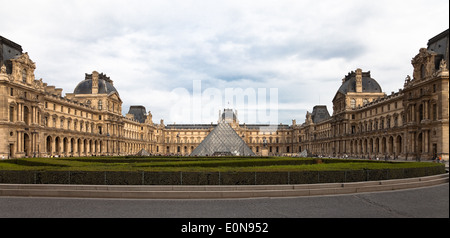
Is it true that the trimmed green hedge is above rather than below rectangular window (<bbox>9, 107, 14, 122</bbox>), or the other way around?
below

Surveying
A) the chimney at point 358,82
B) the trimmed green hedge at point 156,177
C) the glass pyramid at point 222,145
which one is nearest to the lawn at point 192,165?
the trimmed green hedge at point 156,177

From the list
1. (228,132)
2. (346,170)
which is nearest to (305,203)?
(346,170)

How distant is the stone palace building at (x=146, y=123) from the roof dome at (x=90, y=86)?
0.22 m

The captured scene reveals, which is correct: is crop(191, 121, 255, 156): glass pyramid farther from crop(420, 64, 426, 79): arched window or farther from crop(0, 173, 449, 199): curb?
crop(0, 173, 449, 199): curb

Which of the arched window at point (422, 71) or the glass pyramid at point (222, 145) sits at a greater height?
the arched window at point (422, 71)

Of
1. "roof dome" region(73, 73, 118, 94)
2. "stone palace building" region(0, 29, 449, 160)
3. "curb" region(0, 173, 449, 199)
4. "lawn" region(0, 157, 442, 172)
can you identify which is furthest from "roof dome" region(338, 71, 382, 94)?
"curb" region(0, 173, 449, 199)

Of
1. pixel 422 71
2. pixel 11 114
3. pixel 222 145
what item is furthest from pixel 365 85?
pixel 11 114

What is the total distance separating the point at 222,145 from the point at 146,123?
1998 inches

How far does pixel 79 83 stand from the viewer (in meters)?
82.3

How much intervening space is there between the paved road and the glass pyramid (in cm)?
4697

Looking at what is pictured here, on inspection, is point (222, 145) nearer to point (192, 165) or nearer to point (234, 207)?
point (192, 165)

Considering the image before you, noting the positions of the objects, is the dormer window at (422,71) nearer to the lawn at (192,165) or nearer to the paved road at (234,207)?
the lawn at (192,165)

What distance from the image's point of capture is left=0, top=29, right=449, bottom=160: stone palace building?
151 ft

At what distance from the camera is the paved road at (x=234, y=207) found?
10320 millimetres
